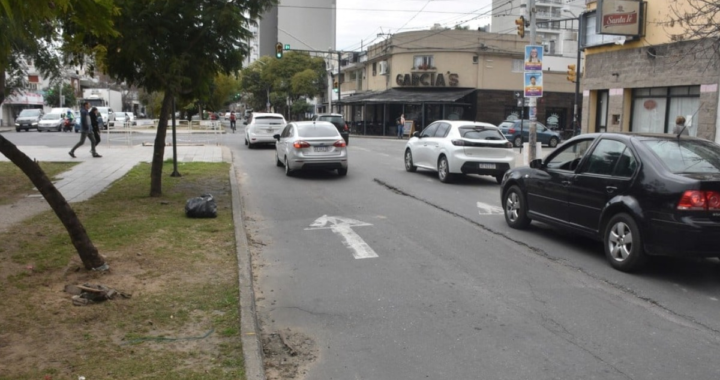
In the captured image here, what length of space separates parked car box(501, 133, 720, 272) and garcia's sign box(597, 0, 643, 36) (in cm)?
1813

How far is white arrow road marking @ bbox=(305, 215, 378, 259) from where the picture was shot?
8391 millimetres

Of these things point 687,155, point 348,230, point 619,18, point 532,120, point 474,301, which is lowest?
point 474,301

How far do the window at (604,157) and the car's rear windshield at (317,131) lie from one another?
936 cm

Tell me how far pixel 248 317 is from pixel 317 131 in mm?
11598

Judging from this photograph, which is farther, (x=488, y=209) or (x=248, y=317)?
(x=488, y=209)

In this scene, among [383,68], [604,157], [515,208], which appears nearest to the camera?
[604,157]

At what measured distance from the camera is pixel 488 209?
39.1 feet

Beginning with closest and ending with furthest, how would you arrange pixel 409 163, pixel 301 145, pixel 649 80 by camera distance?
pixel 301 145 < pixel 409 163 < pixel 649 80

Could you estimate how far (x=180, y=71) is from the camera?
11.1 m

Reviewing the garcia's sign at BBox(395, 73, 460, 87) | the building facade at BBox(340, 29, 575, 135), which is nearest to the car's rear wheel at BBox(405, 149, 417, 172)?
the building facade at BBox(340, 29, 575, 135)

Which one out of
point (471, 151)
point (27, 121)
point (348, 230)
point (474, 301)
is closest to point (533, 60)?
point (471, 151)

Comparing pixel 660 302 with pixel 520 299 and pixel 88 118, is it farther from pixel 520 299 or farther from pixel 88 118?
pixel 88 118

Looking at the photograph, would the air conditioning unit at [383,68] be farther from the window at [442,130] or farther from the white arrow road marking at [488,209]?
the white arrow road marking at [488,209]

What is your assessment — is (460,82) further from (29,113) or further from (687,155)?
(687,155)
